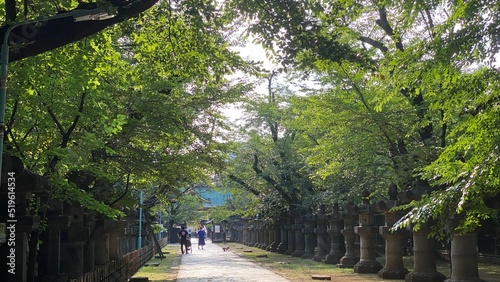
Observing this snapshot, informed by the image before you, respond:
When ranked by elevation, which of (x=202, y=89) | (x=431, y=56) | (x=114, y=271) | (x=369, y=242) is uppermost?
(x=202, y=89)

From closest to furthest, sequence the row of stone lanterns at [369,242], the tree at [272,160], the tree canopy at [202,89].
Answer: the tree canopy at [202,89]
the row of stone lanterns at [369,242]
the tree at [272,160]

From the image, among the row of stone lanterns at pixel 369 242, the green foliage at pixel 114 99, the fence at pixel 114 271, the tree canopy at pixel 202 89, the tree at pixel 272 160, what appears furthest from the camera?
the tree at pixel 272 160

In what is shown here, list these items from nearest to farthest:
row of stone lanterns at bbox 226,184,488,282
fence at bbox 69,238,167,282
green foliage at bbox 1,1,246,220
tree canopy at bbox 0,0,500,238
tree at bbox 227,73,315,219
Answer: tree canopy at bbox 0,0,500,238 → green foliage at bbox 1,1,246,220 → fence at bbox 69,238,167,282 → row of stone lanterns at bbox 226,184,488,282 → tree at bbox 227,73,315,219

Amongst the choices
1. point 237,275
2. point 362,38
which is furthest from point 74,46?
point 362,38

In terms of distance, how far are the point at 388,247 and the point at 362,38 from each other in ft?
28.8

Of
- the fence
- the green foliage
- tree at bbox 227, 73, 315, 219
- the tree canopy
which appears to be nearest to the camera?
the tree canopy

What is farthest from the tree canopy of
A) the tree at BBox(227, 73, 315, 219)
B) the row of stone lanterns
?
the tree at BBox(227, 73, 315, 219)

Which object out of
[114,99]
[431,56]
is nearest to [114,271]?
[114,99]

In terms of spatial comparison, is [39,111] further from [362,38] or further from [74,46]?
[362,38]

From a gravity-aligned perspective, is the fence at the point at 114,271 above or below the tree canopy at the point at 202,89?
below

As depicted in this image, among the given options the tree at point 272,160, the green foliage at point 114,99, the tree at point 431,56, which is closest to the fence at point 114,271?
the green foliage at point 114,99

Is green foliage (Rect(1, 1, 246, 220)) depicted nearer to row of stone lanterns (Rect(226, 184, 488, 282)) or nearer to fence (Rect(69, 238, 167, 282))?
fence (Rect(69, 238, 167, 282))

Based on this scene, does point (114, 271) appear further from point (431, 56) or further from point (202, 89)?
point (431, 56)

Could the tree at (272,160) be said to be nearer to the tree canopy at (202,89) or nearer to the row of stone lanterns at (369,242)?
the row of stone lanterns at (369,242)
